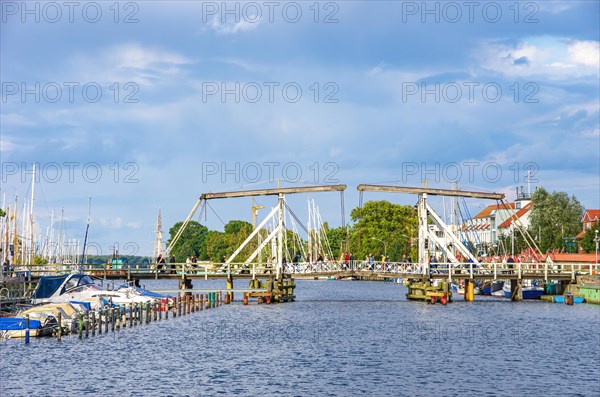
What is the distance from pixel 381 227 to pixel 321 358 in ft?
430

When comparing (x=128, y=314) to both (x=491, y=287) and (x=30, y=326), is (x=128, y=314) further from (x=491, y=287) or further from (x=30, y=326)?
(x=491, y=287)

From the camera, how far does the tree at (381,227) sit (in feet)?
550

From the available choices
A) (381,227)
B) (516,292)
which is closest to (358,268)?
(516,292)

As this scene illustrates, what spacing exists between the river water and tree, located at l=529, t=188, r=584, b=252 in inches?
3004

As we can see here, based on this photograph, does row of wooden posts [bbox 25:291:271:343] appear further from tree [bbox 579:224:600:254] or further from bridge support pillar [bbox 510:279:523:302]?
tree [bbox 579:224:600:254]

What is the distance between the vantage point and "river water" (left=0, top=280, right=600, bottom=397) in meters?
33.2

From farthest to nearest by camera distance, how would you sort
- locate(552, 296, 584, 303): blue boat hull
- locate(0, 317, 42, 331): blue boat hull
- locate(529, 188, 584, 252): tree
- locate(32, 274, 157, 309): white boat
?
locate(529, 188, 584, 252): tree → locate(552, 296, 584, 303): blue boat hull → locate(32, 274, 157, 309): white boat → locate(0, 317, 42, 331): blue boat hull

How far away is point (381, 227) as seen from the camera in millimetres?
171750

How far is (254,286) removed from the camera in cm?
8006

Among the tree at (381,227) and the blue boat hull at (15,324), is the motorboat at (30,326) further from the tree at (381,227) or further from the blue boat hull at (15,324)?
the tree at (381,227)

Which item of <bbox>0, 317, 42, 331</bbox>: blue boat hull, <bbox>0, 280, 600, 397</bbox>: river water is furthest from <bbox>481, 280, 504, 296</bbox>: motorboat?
<bbox>0, 317, 42, 331</bbox>: blue boat hull

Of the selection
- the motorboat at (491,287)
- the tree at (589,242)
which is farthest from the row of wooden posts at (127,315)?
the tree at (589,242)

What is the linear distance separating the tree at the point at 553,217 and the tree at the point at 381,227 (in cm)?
2957

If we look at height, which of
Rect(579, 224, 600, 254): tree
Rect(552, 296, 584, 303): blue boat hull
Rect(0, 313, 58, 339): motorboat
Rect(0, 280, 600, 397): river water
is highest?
Rect(579, 224, 600, 254): tree
